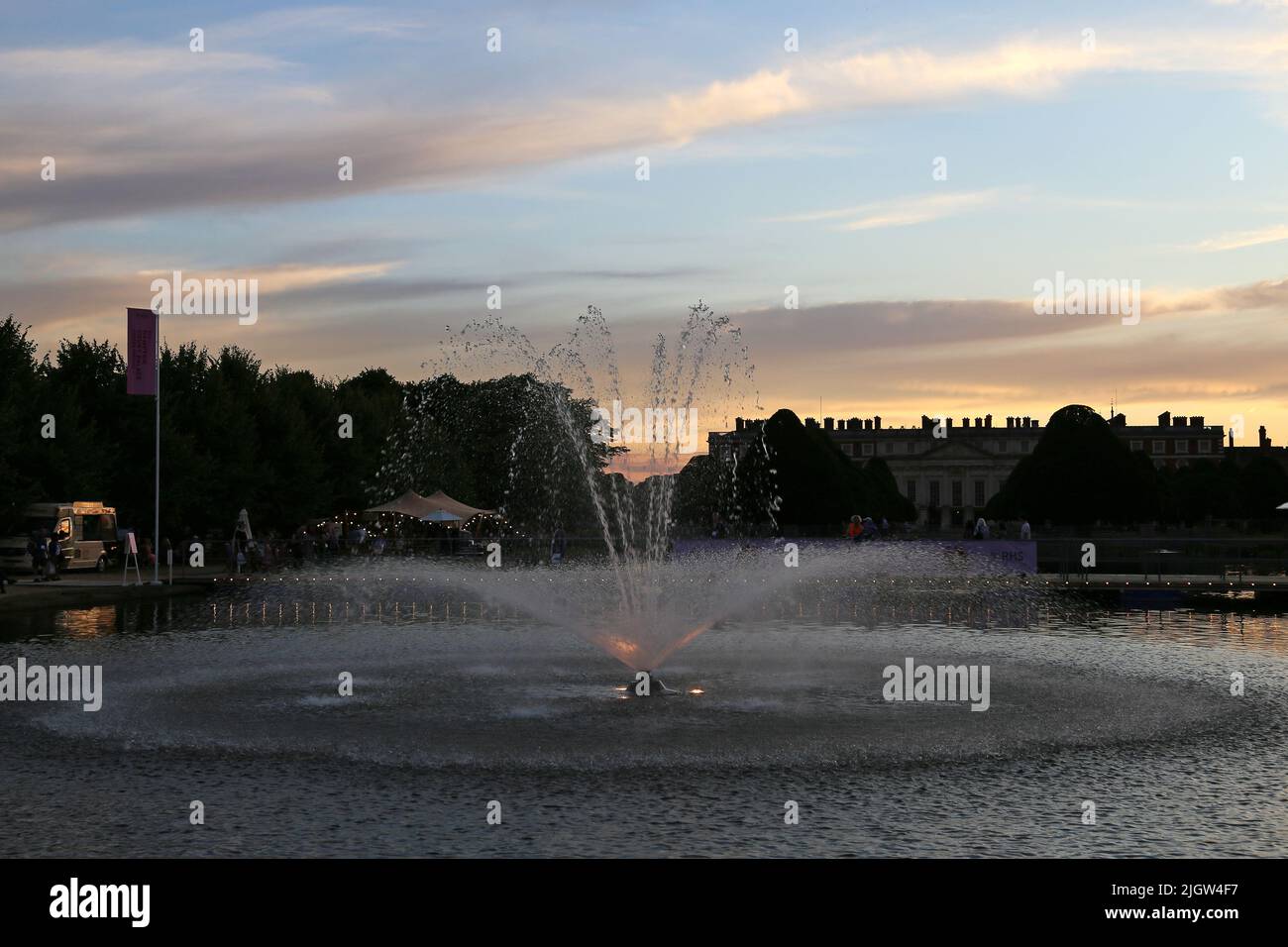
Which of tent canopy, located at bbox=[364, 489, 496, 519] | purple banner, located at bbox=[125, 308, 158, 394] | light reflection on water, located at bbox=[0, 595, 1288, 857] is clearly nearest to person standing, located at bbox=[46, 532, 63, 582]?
purple banner, located at bbox=[125, 308, 158, 394]

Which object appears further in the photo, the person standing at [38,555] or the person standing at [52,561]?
the person standing at [38,555]

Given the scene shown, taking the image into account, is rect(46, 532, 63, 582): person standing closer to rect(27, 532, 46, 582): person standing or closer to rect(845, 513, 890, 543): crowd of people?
rect(27, 532, 46, 582): person standing

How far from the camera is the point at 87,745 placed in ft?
50.7

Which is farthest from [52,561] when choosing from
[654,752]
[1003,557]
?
[654,752]

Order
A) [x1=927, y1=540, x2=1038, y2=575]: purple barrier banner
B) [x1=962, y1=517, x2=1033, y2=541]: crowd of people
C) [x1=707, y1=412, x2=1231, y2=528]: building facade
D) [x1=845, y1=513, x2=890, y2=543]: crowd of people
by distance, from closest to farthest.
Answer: [x1=927, y1=540, x2=1038, y2=575]: purple barrier banner → [x1=962, y1=517, x2=1033, y2=541]: crowd of people → [x1=845, y1=513, x2=890, y2=543]: crowd of people → [x1=707, y1=412, x2=1231, y2=528]: building facade

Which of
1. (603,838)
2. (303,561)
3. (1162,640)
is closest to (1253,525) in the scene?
(303,561)

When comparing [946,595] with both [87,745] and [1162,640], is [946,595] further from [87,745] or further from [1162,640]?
[87,745]

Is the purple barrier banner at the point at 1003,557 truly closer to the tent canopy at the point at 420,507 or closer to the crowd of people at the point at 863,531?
the crowd of people at the point at 863,531

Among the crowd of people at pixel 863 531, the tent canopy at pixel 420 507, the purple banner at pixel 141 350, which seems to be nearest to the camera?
the purple banner at pixel 141 350

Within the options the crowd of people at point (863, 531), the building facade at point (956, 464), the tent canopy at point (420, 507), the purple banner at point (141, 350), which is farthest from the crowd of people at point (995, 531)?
the building facade at point (956, 464)

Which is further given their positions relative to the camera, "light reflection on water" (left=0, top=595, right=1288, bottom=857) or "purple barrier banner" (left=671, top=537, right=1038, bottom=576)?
"purple barrier banner" (left=671, top=537, right=1038, bottom=576)

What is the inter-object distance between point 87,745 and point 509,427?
299 feet

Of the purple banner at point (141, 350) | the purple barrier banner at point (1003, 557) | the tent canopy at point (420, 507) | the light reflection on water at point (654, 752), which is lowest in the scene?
the light reflection on water at point (654, 752)
